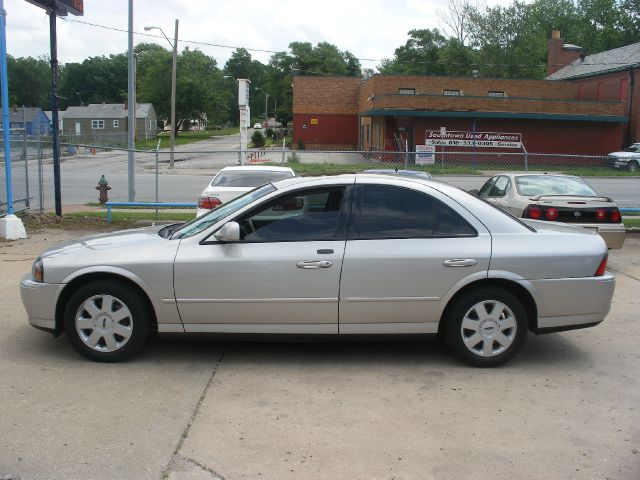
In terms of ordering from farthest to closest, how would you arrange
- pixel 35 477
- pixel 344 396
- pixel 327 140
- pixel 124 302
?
pixel 327 140 → pixel 124 302 → pixel 344 396 → pixel 35 477

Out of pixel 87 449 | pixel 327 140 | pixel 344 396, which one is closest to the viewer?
pixel 87 449

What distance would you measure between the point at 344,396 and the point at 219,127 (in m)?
122

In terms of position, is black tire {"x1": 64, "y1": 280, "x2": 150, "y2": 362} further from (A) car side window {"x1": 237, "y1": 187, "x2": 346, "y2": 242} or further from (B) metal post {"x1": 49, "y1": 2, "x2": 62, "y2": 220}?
(B) metal post {"x1": 49, "y1": 2, "x2": 62, "y2": 220}

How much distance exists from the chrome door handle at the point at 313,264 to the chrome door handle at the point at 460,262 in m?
0.92

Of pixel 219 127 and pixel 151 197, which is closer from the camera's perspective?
pixel 151 197

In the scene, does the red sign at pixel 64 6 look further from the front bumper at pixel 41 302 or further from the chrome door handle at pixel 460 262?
the chrome door handle at pixel 460 262

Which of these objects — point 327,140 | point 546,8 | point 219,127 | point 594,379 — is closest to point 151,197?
point 594,379

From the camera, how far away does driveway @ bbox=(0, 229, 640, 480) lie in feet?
12.0

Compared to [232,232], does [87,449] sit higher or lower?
lower

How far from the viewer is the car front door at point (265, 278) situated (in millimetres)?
5008

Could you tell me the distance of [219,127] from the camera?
123m

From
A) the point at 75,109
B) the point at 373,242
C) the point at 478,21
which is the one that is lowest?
the point at 373,242

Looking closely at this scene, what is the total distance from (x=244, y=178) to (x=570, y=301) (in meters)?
6.90

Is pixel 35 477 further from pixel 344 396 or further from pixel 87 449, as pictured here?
pixel 344 396
